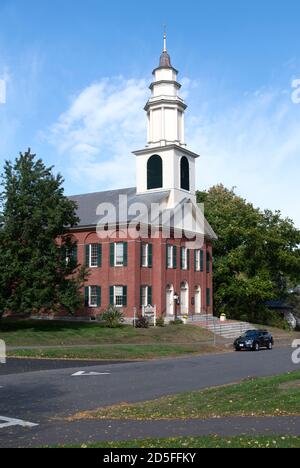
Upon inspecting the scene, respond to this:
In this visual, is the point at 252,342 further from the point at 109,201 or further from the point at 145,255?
the point at 109,201

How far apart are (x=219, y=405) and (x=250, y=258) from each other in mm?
43032

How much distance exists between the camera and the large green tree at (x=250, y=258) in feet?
178

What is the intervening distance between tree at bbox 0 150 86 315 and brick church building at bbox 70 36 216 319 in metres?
8.18

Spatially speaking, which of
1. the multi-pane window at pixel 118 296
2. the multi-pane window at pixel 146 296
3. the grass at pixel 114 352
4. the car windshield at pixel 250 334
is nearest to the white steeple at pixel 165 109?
the multi-pane window at pixel 146 296

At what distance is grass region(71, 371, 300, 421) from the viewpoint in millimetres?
12520

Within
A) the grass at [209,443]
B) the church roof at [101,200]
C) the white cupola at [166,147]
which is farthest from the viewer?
the white cupola at [166,147]

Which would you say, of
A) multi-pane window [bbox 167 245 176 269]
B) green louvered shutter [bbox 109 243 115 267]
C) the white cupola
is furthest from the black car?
the white cupola

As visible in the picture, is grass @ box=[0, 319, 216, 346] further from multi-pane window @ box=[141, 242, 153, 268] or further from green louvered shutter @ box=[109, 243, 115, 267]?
multi-pane window @ box=[141, 242, 153, 268]

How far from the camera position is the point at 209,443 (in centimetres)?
902

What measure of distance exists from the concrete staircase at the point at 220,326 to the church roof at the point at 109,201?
814cm

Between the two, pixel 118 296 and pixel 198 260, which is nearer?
pixel 118 296

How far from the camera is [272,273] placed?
5712 cm

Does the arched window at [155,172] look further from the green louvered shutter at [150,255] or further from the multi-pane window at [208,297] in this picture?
the multi-pane window at [208,297]

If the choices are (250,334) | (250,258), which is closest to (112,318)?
(250,334)
